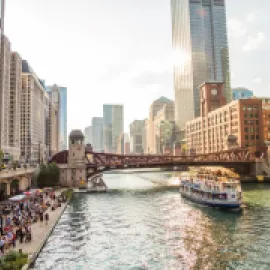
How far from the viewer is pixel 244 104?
13925 centimetres

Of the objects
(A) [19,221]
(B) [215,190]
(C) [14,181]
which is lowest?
(A) [19,221]

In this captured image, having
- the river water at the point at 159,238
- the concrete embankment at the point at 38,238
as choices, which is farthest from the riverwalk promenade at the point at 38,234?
the river water at the point at 159,238

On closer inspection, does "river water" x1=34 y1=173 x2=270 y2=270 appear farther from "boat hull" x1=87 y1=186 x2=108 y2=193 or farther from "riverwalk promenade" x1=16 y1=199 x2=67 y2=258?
"boat hull" x1=87 y1=186 x2=108 y2=193

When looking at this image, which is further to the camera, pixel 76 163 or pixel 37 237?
pixel 76 163

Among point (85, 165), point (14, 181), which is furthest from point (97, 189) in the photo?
point (14, 181)

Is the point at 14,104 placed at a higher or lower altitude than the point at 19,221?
higher

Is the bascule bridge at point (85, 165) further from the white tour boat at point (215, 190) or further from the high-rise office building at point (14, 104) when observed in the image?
the high-rise office building at point (14, 104)

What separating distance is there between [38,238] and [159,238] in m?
15.0

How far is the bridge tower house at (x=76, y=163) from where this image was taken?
103 metres

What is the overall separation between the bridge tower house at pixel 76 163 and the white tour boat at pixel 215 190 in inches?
1644

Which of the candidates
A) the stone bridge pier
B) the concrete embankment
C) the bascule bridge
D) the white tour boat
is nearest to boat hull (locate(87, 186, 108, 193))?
the bascule bridge

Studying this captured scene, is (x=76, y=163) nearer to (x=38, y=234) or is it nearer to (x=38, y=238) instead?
(x=38, y=234)

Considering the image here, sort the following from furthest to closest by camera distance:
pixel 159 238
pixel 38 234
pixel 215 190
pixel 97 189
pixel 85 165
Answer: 1. pixel 85 165
2. pixel 97 189
3. pixel 215 190
4. pixel 159 238
5. pixel 38 234

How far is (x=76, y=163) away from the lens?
104562 millimetres
